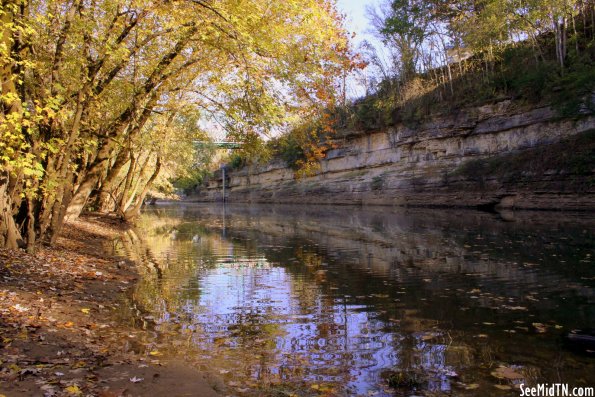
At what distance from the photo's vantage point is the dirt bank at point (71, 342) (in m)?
4.55

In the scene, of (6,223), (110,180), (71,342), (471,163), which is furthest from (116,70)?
(471,163)

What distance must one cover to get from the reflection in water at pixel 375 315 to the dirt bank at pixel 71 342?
1.58 feet

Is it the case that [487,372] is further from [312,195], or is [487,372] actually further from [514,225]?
[312,195]

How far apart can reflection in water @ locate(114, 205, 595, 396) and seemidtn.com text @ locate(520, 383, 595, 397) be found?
0.14m

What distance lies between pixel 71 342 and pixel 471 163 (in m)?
38.9

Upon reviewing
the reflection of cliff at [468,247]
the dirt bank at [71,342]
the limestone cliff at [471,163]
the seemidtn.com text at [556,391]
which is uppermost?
the limestone cliff at [471,163]

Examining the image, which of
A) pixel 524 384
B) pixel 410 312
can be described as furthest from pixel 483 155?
pixel 524 384

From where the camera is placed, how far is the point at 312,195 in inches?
2440

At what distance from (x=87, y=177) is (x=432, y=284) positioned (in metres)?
12.6

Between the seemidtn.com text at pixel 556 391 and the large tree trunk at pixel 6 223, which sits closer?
the seemidtn.com text at pixel 556 391

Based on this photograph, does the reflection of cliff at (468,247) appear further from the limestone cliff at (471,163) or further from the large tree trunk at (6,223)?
Answer: the large tree trunk at (6,223)

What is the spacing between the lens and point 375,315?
313 inches

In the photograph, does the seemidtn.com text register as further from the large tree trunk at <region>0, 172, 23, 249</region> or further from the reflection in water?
the large tree trunk at <region>0, 172, 23, 249</region>

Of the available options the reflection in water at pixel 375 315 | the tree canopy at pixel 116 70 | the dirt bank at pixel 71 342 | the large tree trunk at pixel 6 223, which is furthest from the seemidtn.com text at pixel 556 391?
the large tree trunk at pixel 6 223
